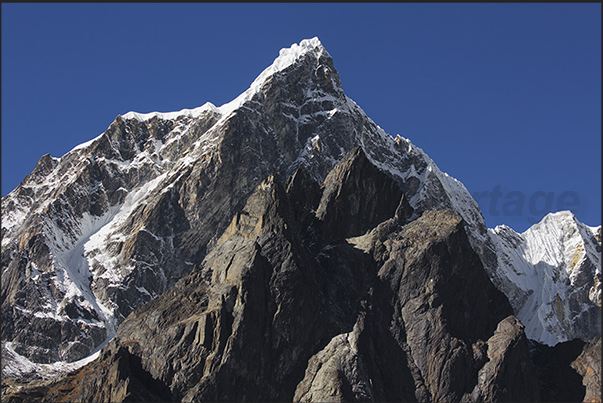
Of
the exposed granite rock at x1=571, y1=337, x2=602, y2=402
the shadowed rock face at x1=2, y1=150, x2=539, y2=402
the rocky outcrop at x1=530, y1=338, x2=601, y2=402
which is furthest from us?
the rocky outcrop at x1=530, y1=338, x2=601, y2=402

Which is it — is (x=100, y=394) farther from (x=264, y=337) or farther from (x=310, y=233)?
(x=310, y=233)

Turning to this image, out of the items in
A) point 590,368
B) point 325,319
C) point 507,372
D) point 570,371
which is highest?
point 590,368

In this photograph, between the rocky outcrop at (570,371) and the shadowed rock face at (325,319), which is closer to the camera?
the shadowed rock face at (325,319)

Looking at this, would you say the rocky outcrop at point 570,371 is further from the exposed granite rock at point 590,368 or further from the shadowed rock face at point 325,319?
the shadowed rock face at point 325,319

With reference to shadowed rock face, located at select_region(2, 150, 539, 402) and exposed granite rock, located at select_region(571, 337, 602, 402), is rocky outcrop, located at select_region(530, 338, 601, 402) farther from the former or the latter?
shadowed rock face, located at select_region(2, 150, 539, 402)

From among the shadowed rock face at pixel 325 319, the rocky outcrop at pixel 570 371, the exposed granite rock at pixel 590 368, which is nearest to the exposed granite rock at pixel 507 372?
the shadowed rock face at pixel 325 319

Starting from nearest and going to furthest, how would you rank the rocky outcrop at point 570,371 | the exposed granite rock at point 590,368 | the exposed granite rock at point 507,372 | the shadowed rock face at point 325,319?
1. the shadowed rock face at point 325,319
2. the exposed granite rock at point 507,372
3. the exposed granite rock at point 590,368
4. the rocky outcrop at point 570,371

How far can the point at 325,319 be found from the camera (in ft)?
429

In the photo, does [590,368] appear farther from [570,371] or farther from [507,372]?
[507,372]

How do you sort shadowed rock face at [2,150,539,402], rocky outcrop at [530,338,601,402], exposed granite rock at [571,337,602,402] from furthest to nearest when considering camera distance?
1. rocky outcrop at [530,338,601,402]
2. exposed granite rock at [571,337,602,402]
3. shadowed rock face at [2,150,539,402]

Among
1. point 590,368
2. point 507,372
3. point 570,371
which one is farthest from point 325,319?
point 590,368

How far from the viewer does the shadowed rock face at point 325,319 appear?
122 metres

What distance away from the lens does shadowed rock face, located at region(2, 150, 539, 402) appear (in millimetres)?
122250

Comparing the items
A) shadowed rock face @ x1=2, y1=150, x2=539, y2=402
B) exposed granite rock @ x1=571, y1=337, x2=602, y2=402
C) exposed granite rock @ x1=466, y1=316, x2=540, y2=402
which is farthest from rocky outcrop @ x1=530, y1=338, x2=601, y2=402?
shadowed rock face @ x1=2, y1=150, x2=539, y2=402
